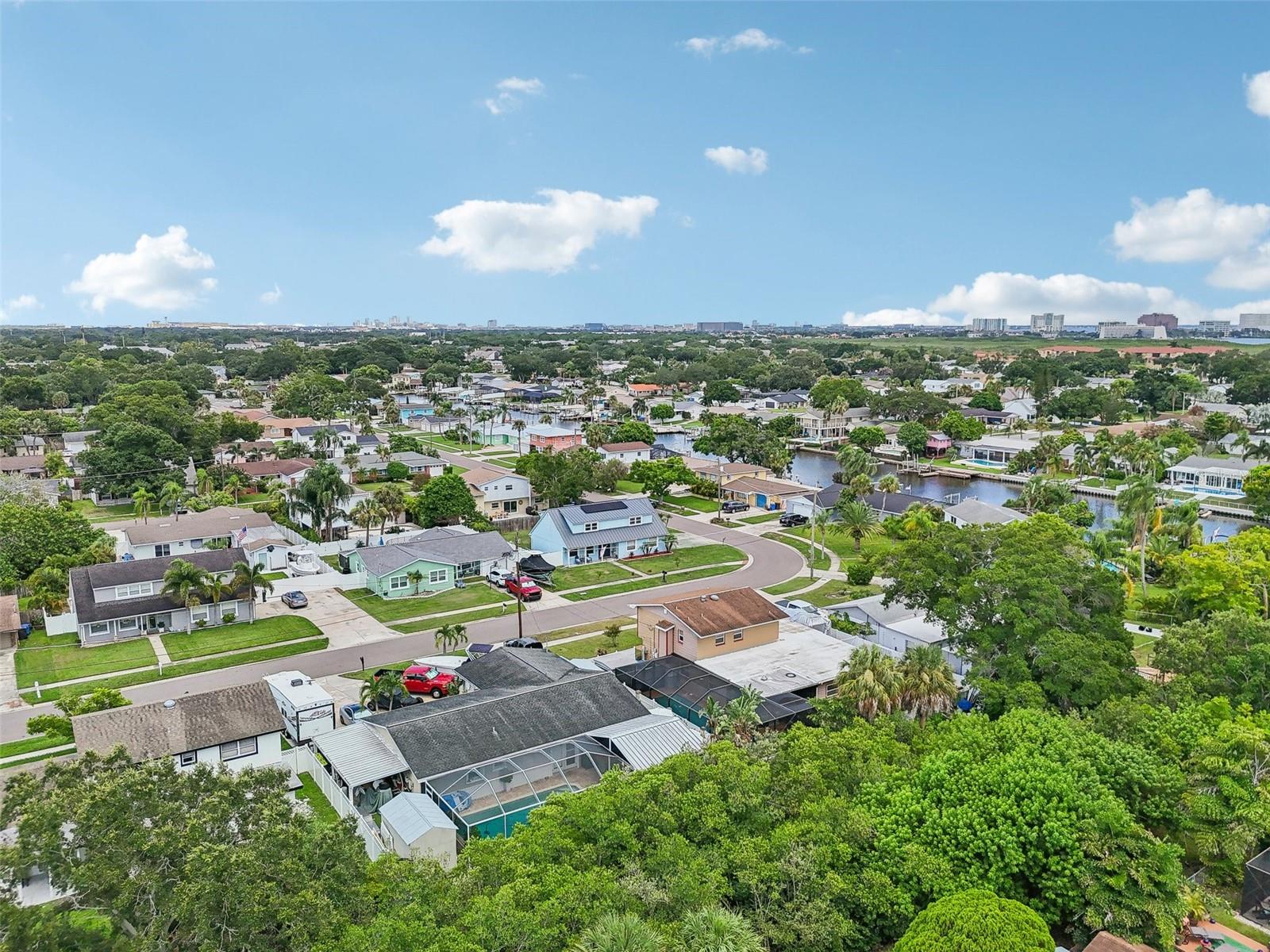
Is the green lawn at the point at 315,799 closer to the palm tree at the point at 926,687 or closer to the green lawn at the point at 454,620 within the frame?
the green lawn at the point at 454,620

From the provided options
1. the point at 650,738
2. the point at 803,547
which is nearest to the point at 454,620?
the point at 650,738

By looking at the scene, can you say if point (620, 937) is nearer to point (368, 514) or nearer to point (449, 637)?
point (449, 637)

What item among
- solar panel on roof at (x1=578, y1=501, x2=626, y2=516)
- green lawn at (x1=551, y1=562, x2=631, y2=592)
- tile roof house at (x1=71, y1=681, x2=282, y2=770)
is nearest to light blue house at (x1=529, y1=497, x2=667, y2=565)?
solar panel on roof at (x1=578, y1=501, x2=626, y2=516)

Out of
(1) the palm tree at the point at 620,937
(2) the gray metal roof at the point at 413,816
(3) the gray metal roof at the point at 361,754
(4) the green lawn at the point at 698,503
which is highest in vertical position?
(1) the palm tree at the point at 620,937

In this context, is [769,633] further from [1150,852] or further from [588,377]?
[588,377]

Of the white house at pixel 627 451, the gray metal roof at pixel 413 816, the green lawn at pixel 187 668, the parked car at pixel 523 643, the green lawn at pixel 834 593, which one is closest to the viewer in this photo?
the gray metal roof at pixel 413 816

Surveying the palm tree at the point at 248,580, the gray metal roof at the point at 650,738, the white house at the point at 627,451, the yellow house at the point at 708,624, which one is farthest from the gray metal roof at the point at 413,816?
the white house at the point at 627,451
